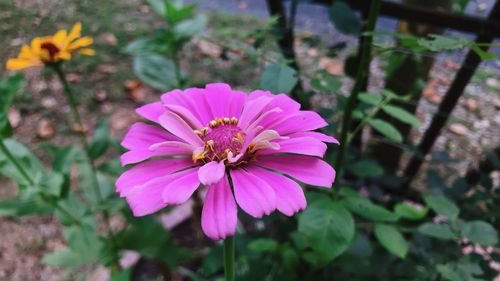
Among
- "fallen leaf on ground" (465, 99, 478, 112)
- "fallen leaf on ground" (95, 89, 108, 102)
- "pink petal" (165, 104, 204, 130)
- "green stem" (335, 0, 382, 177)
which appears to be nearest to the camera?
"pink petal" (165, 104, 204, 130)

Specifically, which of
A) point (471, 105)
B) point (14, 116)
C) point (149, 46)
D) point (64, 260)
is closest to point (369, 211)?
point (149, 46)

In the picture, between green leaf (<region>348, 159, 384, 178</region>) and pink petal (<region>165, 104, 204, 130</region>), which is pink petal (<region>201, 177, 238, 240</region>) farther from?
green leaf (<region>348, 159, 384, 178</region>)

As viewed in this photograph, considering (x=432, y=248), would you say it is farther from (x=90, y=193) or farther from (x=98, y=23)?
(x=98, y=23)

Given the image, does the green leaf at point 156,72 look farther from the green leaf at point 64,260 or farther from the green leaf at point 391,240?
the green leaf at point 391,240

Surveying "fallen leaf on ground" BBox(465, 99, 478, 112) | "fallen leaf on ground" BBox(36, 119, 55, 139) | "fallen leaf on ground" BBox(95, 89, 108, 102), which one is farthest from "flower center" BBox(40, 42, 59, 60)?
"fallen leaf on ground" BBox(465, 99, 478, 112)

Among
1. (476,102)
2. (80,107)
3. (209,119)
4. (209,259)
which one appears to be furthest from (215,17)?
(209,119)

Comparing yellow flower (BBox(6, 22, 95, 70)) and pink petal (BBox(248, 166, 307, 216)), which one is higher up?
pink petal (BBox(248, 166, 307, 216))

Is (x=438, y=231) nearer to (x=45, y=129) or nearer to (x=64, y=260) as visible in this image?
(x=64, y=260)
